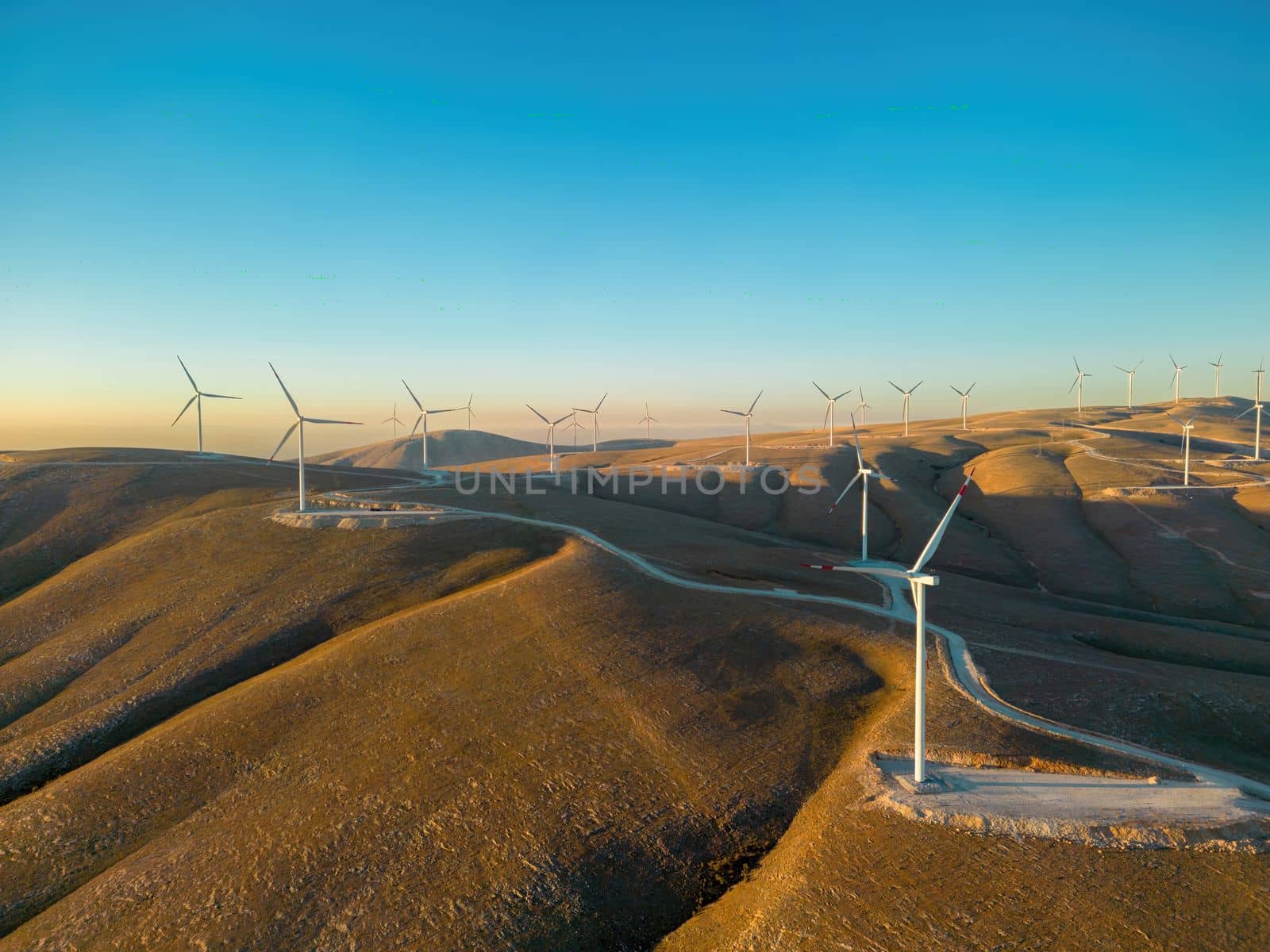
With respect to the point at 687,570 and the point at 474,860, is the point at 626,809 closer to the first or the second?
the point at 474,860

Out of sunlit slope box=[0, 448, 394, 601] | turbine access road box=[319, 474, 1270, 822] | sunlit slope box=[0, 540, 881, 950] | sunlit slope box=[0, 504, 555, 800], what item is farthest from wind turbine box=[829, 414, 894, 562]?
sunlit slope box=[0, 448, 394, 601]

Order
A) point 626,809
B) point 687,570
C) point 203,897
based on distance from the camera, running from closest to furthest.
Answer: point 203,897
point 626,809
point 687,570

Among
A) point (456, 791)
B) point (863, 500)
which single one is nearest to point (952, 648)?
point (456, 791)

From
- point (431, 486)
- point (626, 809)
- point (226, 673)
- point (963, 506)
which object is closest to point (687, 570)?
point (626, 809)

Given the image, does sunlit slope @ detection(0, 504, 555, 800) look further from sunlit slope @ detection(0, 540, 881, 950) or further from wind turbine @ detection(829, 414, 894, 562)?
wind turbine @ detection(829, 414, 894, 562)

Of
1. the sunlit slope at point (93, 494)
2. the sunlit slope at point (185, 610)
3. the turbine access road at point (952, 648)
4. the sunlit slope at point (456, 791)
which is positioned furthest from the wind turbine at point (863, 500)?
the sunlit slope at point (93, 494)

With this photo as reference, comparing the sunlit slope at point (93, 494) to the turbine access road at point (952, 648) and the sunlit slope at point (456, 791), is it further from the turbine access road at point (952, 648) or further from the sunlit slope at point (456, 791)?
the sunlit slope at point (456, 791)
